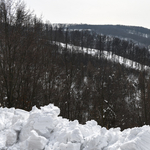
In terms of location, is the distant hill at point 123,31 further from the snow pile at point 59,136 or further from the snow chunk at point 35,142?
the snow chunk at point 35,142

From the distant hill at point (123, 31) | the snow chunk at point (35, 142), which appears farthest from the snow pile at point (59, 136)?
the distant hill at point (123, 31)

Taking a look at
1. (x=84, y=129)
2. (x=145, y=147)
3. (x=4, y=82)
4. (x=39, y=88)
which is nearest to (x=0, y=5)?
(x=4, y=82)

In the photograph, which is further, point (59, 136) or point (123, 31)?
point (123, 31)

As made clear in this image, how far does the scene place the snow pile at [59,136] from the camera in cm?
328

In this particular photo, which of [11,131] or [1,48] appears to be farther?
[1,48]

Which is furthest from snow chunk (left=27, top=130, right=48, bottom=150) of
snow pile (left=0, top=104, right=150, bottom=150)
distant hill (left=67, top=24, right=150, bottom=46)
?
distant hill (left=67, top=24, right=150, bottom=46)

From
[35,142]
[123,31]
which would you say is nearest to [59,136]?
[35,142]

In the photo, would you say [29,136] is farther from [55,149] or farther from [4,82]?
[4,82]

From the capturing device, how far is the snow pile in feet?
10.8

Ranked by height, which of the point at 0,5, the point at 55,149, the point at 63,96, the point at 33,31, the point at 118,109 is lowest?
the point at 118,109

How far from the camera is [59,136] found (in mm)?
3867

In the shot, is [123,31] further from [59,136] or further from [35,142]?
[35,142]

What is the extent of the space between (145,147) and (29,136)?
2522mm

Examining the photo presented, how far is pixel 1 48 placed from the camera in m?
8.20
